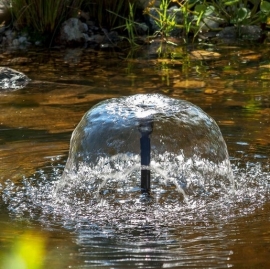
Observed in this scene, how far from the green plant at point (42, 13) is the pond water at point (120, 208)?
724 mm

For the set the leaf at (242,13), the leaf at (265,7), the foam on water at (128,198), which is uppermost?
the leaf at (265,7)

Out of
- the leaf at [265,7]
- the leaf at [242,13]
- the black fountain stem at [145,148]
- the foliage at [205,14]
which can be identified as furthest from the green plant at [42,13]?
the black fountain stem at [145,148]

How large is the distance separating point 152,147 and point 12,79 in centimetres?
331

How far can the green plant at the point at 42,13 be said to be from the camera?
33.3ft

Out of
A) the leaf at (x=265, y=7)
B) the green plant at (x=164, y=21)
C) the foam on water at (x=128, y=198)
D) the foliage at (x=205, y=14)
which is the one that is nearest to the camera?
the foam on water at (x=128, y=198)

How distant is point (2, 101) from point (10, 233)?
10.8 ft

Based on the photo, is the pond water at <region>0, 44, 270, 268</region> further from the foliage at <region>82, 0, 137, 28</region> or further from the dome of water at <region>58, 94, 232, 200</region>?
the foliage at <region>82, 0, 137, 28</region>

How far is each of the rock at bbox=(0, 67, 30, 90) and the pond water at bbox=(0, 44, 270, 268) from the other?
0.63 feet

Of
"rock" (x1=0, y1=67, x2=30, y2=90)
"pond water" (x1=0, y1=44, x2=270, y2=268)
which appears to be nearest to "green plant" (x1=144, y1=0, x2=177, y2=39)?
"pond water" (x1=0, y1=44, x2=270, y2=268)

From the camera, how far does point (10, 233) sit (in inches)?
147

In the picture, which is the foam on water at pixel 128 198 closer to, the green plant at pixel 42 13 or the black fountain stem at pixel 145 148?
the black fountain stem at pixel 145 148

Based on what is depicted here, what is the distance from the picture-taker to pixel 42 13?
10227 mm

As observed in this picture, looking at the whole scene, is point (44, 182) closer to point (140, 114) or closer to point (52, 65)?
point (140, 114)

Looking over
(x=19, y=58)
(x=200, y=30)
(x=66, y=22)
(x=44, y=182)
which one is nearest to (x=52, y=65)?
(x=19, y=58)
